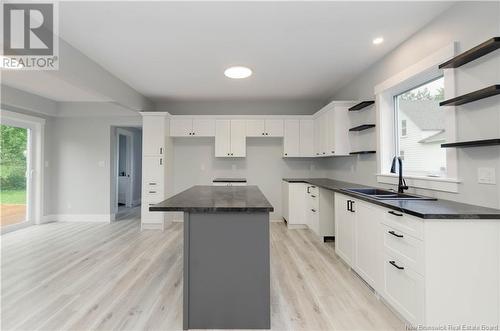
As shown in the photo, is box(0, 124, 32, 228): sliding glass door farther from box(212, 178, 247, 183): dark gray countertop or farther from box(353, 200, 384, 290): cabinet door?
box(353, 200, 384, 290): cabinet door

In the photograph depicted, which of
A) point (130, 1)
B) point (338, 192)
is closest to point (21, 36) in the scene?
point (130, 1)

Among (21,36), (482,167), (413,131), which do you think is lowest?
(482,167)

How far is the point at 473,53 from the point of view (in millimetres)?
1763

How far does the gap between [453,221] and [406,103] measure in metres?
1.85

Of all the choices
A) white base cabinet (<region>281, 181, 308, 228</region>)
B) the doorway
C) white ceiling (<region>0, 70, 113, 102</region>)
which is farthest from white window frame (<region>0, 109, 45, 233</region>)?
white base cabinet (<region>281, 181, 308, 228</region>)

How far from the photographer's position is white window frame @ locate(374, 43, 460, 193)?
2.05 m

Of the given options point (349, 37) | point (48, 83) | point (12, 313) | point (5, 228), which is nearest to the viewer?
point (12, 313)

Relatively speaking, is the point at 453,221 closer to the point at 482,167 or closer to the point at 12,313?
the point at 482,167

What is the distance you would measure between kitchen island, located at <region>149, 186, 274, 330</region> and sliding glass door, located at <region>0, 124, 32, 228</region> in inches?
188

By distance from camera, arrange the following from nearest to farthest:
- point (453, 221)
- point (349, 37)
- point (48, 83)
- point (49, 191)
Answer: point (453, 221) → point (349, 37) → point (48, 83) → point (49, 191)

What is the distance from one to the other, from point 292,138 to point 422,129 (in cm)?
264

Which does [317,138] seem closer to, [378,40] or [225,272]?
[378,40]

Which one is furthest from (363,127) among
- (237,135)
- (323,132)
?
(237,135)

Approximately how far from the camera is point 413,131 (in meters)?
2.84
